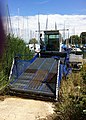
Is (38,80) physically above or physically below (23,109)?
above

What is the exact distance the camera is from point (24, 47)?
11602 mm

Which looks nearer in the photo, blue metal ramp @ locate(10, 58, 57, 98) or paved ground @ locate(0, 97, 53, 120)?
paved ground @ locate(0, 97, 53, 120)

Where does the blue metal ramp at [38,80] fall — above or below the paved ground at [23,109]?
above

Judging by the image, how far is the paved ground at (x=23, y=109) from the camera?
6.03 metres

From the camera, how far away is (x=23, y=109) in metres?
6.67

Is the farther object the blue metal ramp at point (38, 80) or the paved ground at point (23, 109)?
the blue metal ramp at point (38, 80)

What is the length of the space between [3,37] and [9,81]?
7919 mm

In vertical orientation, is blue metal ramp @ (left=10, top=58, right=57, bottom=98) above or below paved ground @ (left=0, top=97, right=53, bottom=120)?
above

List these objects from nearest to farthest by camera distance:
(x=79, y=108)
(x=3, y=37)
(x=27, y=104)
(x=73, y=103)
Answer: (x=3, y=37) < (x=79, y=108) < (x=73, y=103) < (x=27, y=104)

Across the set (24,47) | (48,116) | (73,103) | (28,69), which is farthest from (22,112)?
(24,47)

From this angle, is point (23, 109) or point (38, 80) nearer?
point (23, 109)

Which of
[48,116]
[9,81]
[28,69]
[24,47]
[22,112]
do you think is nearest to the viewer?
[48,116]

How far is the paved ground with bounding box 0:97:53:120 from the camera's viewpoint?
19.8 feet

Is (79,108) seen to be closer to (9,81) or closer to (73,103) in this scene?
(73,103)
